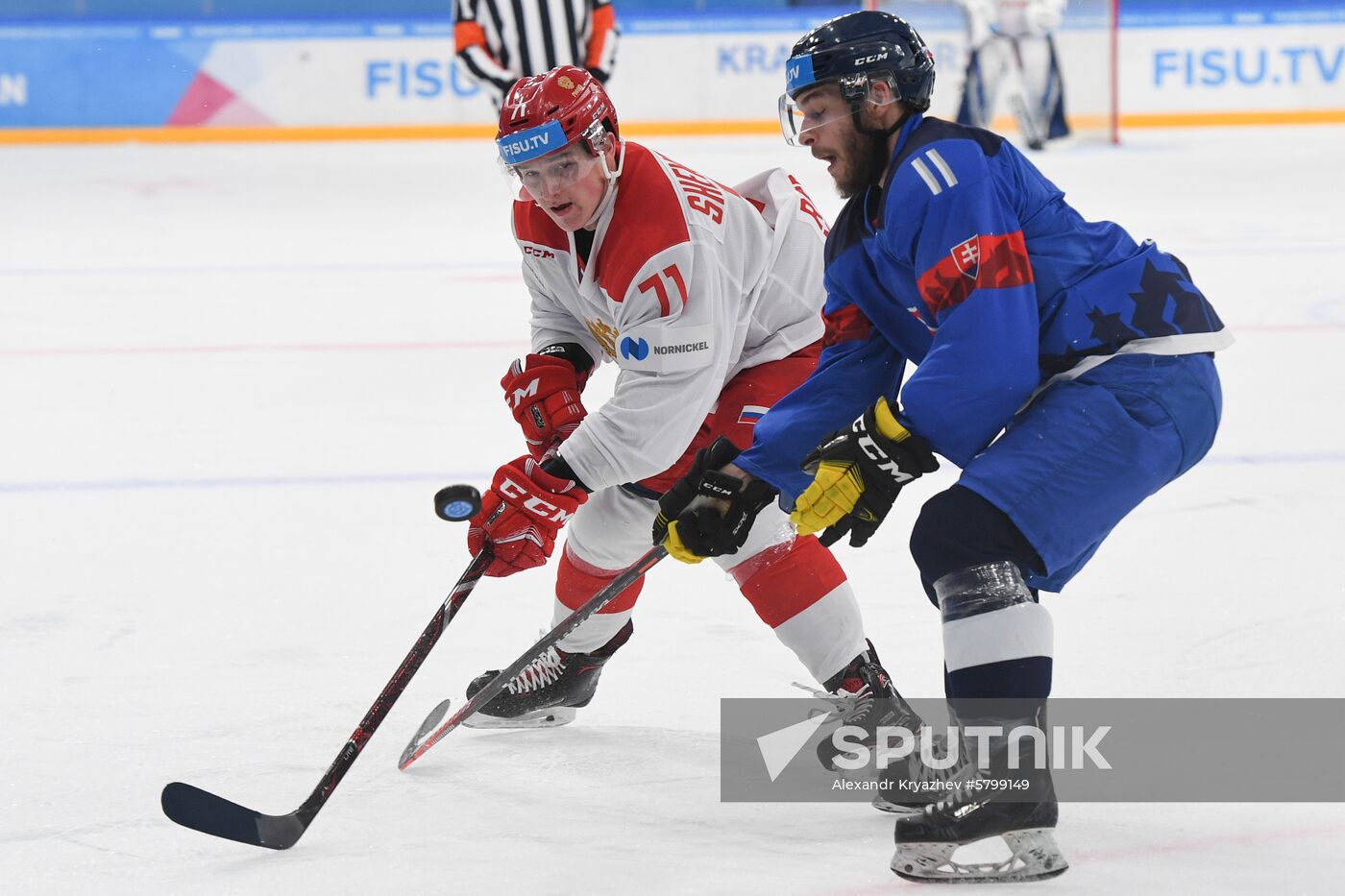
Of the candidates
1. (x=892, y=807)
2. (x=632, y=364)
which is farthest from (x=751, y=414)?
(x=892, y=807)

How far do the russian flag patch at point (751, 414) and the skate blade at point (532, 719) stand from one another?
1.55ft

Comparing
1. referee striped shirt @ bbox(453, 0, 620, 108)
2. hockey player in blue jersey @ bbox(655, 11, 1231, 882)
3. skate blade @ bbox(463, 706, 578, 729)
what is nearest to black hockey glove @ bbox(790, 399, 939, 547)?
hockey player in blue jersey @ bbox(655, 11, 1231, 882)

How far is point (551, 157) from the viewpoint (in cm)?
212

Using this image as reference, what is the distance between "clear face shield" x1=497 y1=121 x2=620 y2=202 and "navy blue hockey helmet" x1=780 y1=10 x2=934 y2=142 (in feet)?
1.06

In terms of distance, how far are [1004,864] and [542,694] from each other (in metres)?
0.79

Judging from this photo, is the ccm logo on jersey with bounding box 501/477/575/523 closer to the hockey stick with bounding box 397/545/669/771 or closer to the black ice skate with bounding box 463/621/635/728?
the hockey stick with bounding box 397/545/669/771

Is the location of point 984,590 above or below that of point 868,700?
above

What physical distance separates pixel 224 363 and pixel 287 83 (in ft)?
20.4

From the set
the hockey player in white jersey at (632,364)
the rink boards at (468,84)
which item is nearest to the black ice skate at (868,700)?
the hockey player in white jersey at (632,364)

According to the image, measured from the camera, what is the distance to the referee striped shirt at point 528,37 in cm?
649

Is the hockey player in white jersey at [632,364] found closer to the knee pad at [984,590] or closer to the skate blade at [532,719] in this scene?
the skate blade at [532,719]

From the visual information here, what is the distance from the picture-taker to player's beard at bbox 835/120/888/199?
6.15 feet

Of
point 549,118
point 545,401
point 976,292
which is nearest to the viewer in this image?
point 976,292

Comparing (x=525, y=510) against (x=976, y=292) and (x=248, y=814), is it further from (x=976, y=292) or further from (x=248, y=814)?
(x=976, y=292)
